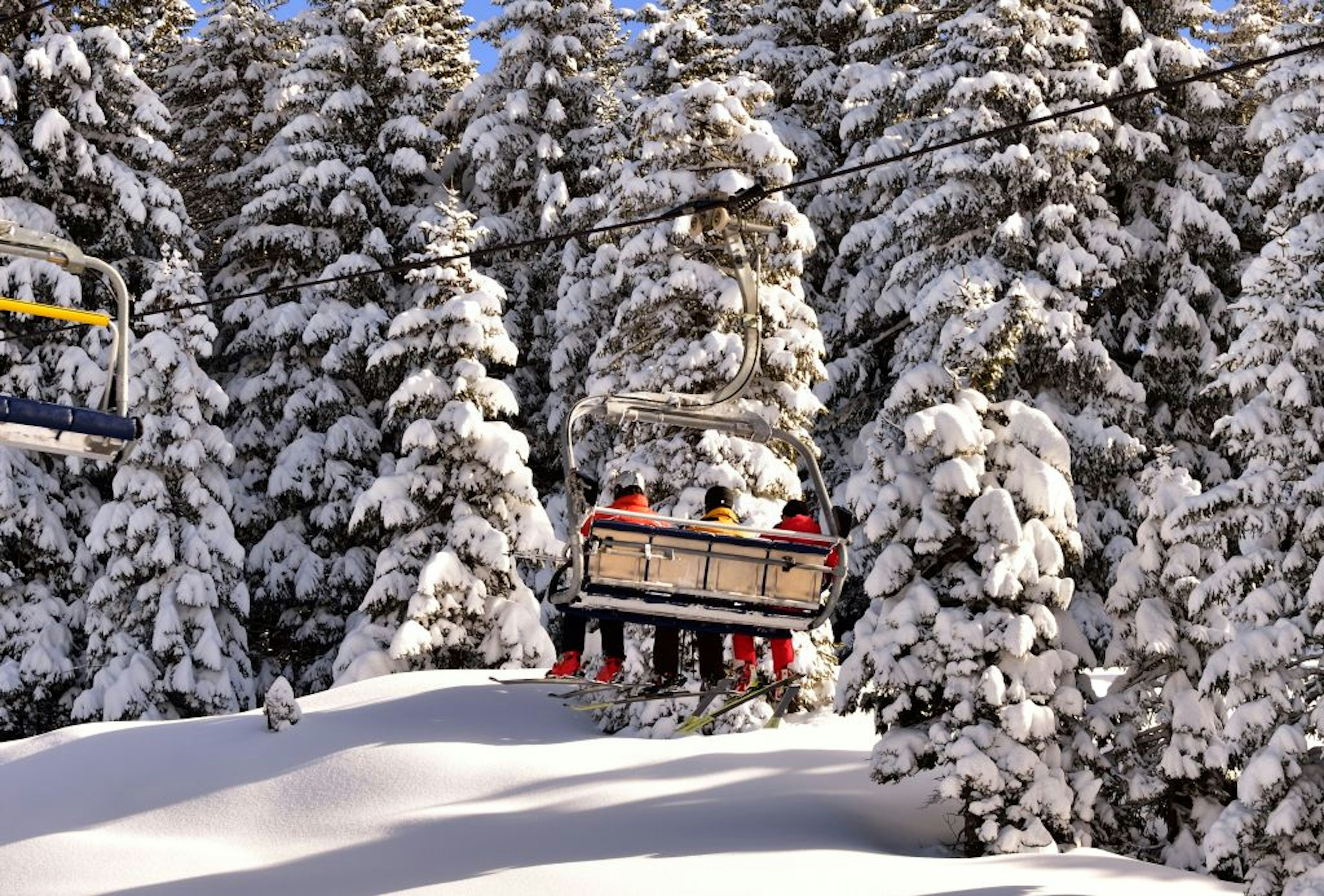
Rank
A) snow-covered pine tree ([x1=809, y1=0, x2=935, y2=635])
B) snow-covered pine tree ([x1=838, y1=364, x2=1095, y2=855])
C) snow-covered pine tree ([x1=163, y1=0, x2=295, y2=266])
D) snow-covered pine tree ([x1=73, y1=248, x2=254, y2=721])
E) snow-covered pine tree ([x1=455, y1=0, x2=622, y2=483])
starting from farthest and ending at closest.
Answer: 1. snow-covered pine tree ([x1=163, y1=0, x2=295, y2=266])
2. snow-covered pine tree ([x1=455, y1=0, x2=622, y2=483])
3. snow-covered pine tree ([x1=809, y1=0, x2=935, y2=635])
4. snow-covered pine tree ([x1=73, y1=248, x2=254, y2=721])
5. snow-covered pine tree ([x1=838, y1=364, x2=1095, y2=855])

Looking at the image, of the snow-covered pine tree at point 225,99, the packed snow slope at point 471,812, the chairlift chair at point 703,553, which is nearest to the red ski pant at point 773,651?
the chairlift chair at point 703,553

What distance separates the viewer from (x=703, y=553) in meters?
12.8

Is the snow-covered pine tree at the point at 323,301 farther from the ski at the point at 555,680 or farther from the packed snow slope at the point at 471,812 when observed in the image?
the ski at the point at 555,680

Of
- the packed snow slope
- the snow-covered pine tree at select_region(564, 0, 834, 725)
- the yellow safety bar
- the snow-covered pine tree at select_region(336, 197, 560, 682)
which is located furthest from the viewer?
the snow-covered pine tree at select_region(336, 197, 560, 682)

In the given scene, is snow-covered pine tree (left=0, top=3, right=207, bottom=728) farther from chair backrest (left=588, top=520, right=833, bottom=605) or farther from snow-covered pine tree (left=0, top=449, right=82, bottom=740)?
chair backrest (left=588, top=520, right=833, bottom=605)

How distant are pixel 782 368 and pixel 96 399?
1344cm

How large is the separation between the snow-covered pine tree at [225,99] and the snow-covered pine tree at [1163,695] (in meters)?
26.5

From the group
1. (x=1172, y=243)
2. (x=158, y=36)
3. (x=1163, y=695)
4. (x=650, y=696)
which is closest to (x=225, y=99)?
(x=158, y=36)

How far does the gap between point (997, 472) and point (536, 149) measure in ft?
61.7

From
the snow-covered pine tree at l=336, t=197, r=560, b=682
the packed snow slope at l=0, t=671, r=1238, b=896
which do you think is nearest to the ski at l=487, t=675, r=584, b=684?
the packed snow slope at l=0, t=671, r=1238, b=896

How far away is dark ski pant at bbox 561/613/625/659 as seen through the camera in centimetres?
1505

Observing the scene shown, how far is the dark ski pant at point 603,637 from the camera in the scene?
15047 millimetres

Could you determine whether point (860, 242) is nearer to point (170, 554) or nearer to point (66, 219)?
point (170, 554)

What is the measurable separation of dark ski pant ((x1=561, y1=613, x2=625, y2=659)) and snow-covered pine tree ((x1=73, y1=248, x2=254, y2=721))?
1729 centimetres
